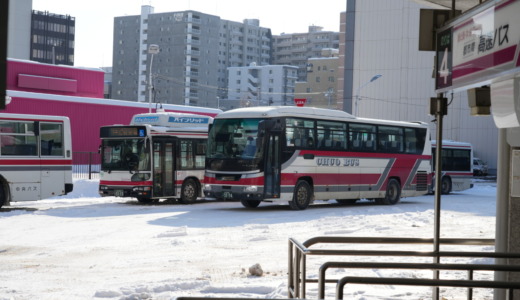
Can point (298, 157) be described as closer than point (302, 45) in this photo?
Result: Yes

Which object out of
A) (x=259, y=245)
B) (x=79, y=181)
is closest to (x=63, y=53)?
(x=79, y=181)

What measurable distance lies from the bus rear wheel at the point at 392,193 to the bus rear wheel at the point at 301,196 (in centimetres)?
479

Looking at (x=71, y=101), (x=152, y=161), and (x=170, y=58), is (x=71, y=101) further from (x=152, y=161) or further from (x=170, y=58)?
(x=170, y=58)

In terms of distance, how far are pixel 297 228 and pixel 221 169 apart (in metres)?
6.11

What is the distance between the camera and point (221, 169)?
2497 centimetres

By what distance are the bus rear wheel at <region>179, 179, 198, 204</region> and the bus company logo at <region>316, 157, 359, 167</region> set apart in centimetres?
478

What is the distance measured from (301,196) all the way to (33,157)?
27.6ft

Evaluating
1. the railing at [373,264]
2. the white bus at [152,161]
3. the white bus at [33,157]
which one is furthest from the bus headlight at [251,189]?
the railing at [373,264]

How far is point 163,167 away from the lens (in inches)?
1075

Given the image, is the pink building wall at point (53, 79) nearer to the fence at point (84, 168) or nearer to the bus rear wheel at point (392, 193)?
the fence at point (84, 168)

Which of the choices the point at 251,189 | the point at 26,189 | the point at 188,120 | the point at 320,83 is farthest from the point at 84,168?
the point at 320,83

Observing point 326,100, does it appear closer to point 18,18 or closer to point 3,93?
point 18,18

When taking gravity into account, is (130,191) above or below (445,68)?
below

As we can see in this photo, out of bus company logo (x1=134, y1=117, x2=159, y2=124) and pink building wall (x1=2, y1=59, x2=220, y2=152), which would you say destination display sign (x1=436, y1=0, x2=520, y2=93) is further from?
pink building wall (x1=2, y1=59, x2=220, y2=152)
